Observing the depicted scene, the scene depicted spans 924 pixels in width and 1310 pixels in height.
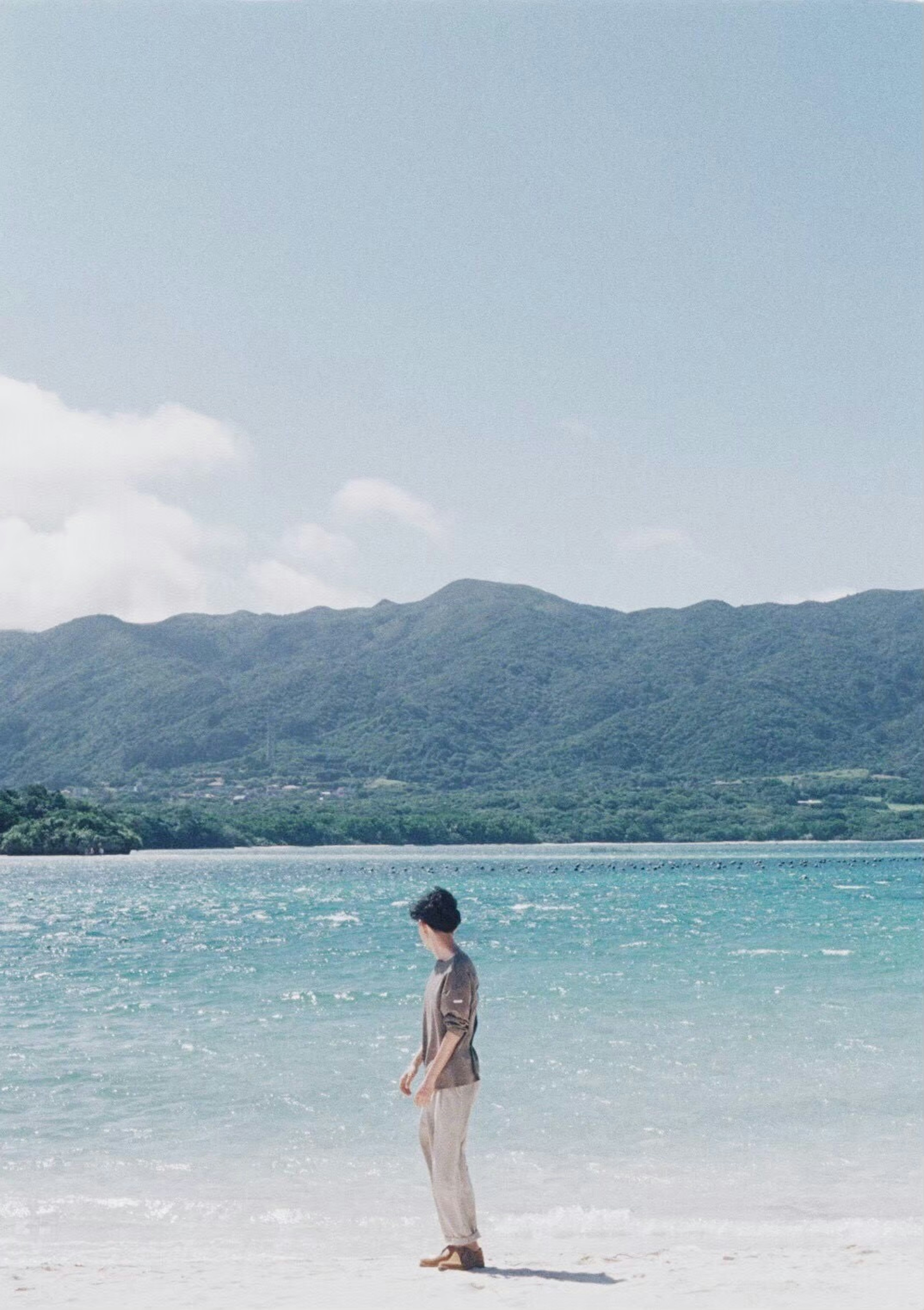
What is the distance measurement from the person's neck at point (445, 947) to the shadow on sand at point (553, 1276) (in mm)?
1649

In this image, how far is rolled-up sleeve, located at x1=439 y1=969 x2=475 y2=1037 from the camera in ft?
23.3

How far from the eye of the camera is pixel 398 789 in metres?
184

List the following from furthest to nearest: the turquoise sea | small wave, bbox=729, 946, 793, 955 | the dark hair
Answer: small wave, bbox=729, 946, 793, 955 < the turquoise sea < the dark hair

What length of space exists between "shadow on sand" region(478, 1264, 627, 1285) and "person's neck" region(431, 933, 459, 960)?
5.41ft

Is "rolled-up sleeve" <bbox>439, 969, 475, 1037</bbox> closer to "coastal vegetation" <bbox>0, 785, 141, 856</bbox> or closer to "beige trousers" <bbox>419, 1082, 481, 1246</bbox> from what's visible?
"beige trousers" <bbox>419, 1082, 481, 1246</bbox>

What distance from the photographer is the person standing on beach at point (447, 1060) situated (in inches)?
280

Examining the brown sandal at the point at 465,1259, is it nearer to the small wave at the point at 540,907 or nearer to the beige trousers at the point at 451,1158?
the beige trousers at the point at 451,1158

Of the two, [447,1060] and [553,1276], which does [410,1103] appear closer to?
[553,1276]

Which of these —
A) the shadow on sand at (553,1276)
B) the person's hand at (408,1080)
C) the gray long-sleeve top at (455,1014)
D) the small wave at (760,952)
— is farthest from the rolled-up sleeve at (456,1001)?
the small wave at (760,952)

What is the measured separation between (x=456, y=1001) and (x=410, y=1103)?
22.3ft

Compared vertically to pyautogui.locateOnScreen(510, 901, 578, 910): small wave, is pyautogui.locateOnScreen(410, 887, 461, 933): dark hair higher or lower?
higher

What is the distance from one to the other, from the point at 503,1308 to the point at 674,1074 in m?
8.73

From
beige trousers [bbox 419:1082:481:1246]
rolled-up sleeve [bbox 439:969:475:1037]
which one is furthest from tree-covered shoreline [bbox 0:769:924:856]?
rolled-up sleeve [bbox 439:969:475:1037]

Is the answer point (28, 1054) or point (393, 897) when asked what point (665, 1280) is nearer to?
A: point (28, 1054)
